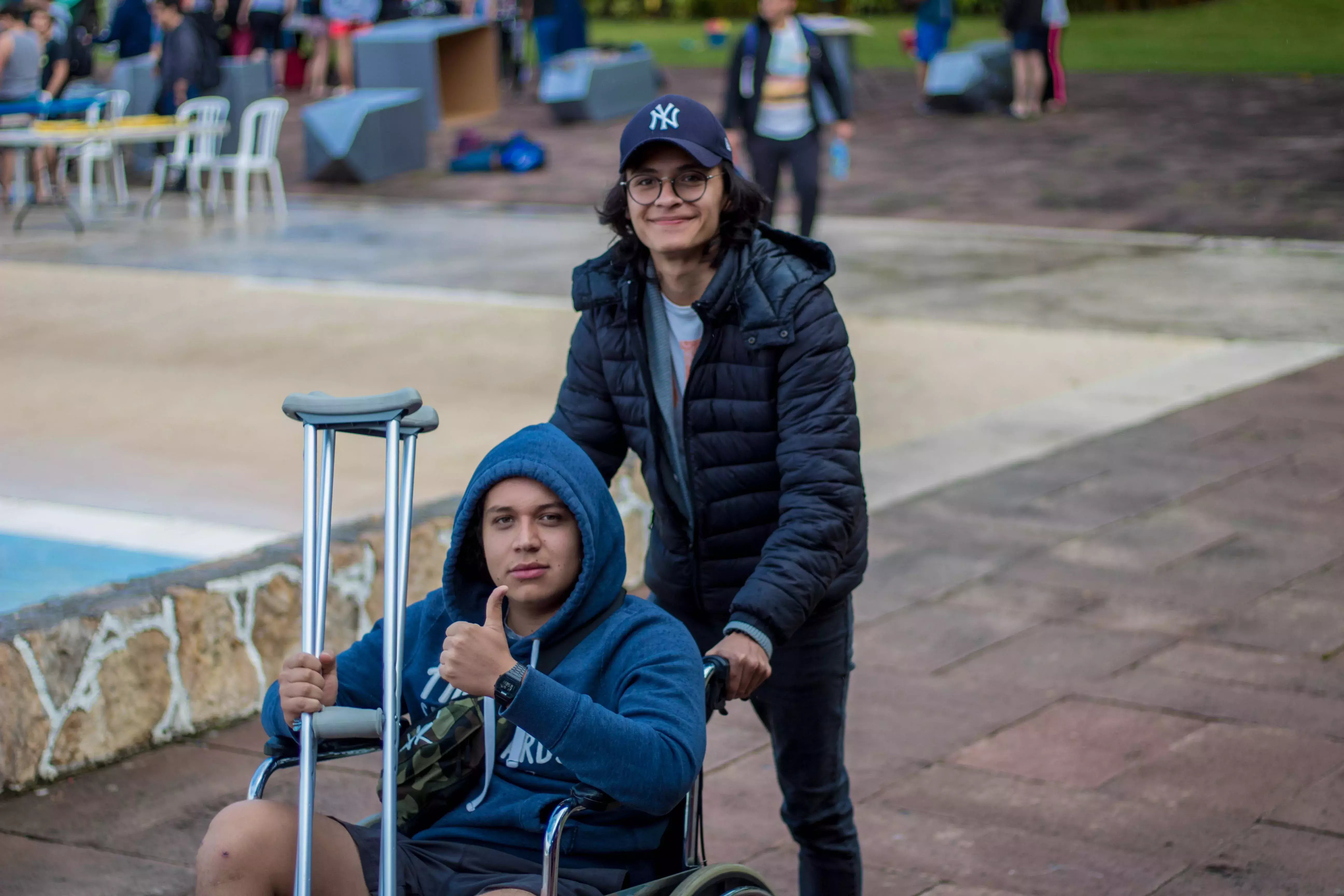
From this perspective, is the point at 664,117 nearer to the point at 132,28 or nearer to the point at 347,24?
the point at 132,28

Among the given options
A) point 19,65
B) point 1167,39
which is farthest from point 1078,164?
point 1167,39

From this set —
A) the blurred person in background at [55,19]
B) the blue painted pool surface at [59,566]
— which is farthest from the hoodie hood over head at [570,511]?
the blurred person in background at [55,19]

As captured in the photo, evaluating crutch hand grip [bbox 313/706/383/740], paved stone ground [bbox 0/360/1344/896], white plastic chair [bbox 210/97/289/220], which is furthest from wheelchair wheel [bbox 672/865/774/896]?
white plastic chair [bbox 210/97/289/220]

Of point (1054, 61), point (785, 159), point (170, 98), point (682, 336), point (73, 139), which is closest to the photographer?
point (682, 336)

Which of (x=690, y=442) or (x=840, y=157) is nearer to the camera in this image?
(x=690, y=442)

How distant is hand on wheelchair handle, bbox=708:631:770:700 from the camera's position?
2.54 metres

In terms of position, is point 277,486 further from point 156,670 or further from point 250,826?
point 250,826

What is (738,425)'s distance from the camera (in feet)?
9.40

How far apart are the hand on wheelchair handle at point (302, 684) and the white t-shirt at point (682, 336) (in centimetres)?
90

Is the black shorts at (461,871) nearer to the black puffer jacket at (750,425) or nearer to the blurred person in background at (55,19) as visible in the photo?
the black puffer jacket at (750,425)

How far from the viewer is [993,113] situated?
64.1 ft

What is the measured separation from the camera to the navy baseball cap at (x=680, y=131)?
270 centimetres

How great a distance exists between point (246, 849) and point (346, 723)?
224 mm

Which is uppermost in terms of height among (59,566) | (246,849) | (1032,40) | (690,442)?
(1032,40)
